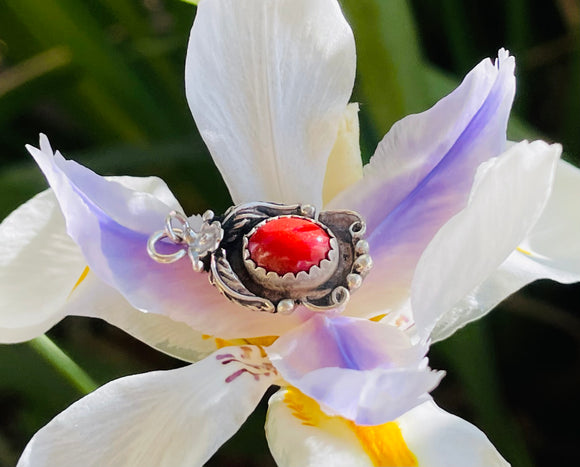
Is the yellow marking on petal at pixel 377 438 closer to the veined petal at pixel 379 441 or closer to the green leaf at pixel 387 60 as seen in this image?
the veined petal at pixel 379 441

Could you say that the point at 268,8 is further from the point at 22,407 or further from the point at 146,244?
the point at 22,407

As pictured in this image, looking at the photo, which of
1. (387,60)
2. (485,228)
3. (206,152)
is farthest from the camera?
(206,152)

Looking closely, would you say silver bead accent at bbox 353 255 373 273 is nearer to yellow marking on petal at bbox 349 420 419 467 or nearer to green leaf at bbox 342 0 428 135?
yellow marking on petal at bbox 349 420 419 467

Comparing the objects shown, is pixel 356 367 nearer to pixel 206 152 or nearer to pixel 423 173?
pixel 423 173

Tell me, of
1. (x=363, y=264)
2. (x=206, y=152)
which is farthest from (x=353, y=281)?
(x=206, y=152)

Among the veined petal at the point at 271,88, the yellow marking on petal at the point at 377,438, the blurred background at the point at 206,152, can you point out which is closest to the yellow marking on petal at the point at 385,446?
the yellow marking on petal at the point at 377,438

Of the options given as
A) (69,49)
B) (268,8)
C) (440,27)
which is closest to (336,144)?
(268,8)

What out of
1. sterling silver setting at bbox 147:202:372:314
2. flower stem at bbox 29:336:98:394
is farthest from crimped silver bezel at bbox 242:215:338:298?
flower stem at bbox 29:336:98:394
